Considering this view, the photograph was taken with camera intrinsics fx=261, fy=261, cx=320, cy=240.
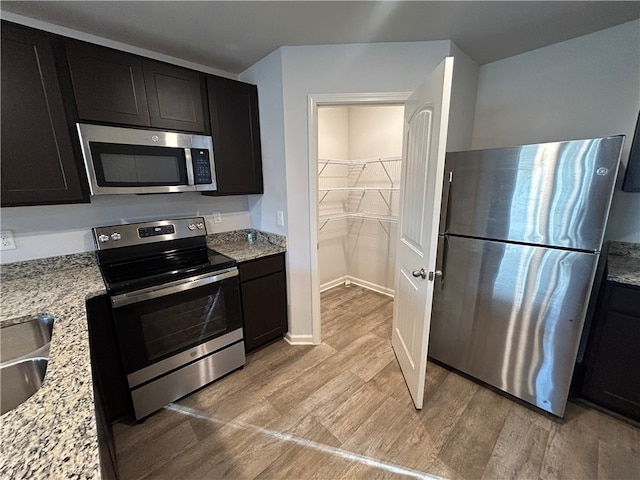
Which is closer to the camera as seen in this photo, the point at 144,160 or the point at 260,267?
the point at 144,160

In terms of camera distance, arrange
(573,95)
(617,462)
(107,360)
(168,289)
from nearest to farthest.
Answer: (617,462) → (107,360) → (168,289) → (573,95)

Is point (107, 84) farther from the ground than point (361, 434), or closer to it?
farther from the ground

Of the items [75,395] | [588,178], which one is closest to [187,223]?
[75,395]

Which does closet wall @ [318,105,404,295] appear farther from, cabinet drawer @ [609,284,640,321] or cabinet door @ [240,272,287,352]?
cabinet drawer @ [609,284,640,321]

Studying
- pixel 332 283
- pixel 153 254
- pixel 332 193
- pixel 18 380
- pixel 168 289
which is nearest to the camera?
pixel 18 380

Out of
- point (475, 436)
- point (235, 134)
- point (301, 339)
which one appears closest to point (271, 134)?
point (235, 134)

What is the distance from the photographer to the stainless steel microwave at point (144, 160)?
5.13 feet

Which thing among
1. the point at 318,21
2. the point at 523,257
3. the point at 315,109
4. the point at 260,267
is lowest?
the point at 260,267

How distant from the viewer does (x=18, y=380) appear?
0.99 meters

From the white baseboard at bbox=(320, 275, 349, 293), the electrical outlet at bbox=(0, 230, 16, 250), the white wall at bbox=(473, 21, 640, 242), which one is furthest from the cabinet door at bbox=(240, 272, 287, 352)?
the white wall at bbox=(473, 21, 640, 242)

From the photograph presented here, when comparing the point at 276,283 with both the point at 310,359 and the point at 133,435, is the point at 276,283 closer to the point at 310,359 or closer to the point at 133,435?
the point at 310,359

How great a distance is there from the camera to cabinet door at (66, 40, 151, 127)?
4.83 ft

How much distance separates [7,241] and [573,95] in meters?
3.84

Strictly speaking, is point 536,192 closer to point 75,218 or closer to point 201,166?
point 201,166
